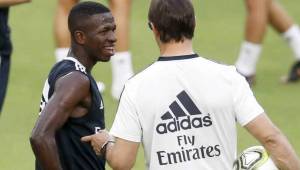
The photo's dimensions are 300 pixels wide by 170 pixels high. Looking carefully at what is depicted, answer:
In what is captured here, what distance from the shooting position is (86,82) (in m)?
4.98

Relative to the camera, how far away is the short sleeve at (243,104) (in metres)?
4.54

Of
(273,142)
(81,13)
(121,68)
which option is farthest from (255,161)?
(121,68)

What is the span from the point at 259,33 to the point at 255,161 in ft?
13.9

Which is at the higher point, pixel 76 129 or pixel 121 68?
pixel 76 129

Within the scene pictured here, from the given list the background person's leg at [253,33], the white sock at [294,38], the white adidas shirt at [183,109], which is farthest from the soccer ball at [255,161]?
the white sock at [294,38]

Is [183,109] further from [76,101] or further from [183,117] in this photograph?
[76,101]

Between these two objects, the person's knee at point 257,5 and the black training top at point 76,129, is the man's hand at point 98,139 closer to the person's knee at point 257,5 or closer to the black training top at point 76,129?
the black training top at point 76,129

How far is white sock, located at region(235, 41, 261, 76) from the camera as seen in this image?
369 inches

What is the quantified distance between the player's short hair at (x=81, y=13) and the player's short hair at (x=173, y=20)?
74cm

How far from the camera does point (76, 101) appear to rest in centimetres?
492

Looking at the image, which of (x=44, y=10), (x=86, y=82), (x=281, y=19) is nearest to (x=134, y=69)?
(x=281, y=19)

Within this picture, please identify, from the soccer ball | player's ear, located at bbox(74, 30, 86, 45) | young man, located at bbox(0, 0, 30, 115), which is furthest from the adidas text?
young man, located at bbox(0, 0, 30, 115)

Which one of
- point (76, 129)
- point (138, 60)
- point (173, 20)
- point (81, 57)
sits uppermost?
point (173, 20)

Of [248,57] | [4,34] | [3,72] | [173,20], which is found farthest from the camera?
[248,57]
